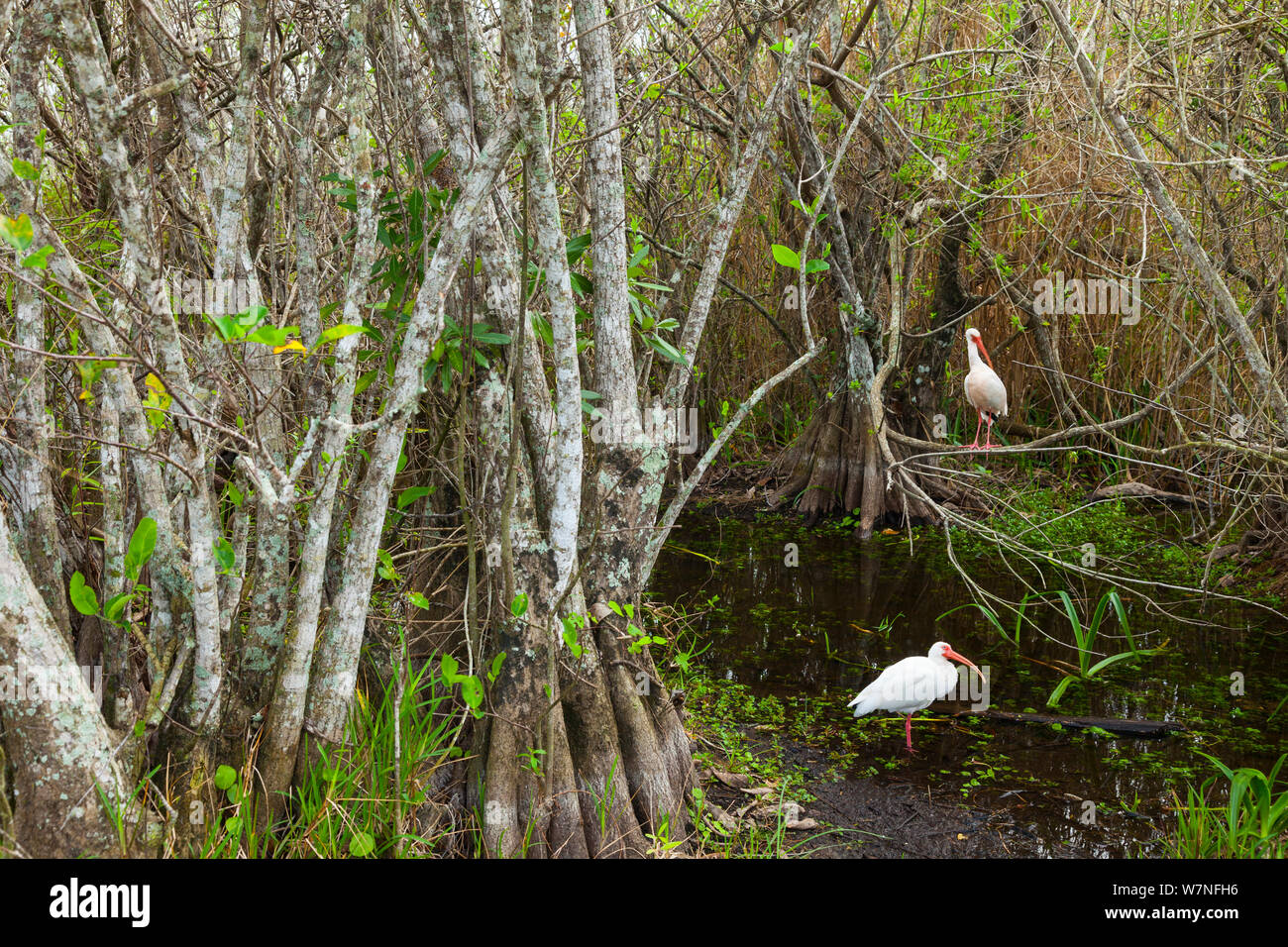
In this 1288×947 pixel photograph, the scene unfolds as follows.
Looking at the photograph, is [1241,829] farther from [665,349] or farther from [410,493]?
[410,493]

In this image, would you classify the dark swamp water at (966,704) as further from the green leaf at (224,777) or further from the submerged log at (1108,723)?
the green leaf at (224,777)

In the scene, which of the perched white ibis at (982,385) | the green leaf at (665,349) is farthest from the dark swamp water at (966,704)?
the green leaf at (665,349)

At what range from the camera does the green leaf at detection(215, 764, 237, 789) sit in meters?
2.62

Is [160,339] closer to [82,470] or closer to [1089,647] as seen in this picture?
[82,470]

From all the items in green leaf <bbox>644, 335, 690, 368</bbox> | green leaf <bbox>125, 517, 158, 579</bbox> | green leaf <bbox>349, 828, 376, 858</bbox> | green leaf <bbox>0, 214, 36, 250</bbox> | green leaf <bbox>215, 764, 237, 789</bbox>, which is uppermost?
green leaf <bbox>0, 214, 36, 250</bbox>

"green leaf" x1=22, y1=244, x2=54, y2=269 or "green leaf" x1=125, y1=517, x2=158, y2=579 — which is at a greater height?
"green leaf" x1=22, y1=244, x2=54, y2=269

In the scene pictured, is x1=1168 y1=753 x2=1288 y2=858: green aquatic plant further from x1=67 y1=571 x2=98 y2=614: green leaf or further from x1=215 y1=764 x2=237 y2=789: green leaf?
x1=67 y1=571 x2=98 y2=614: green leaf

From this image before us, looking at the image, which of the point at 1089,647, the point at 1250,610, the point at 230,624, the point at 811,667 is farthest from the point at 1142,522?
the point at 230,624

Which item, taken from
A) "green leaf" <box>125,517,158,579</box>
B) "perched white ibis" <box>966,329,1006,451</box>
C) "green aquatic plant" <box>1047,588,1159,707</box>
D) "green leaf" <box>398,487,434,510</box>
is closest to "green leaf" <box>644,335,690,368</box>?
"green leaf" <box>398,487,434,510</box>

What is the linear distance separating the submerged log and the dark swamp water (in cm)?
4

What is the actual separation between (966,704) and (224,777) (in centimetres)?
356

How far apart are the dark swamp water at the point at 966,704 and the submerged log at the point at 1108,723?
0.04m

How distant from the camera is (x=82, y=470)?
3.61 meters

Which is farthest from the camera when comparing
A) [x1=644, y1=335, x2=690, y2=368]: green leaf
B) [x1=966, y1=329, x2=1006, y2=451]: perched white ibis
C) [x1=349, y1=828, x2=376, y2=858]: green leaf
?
[x1=966, y1=329, x2=1006, y2=451]: perched white ibis
